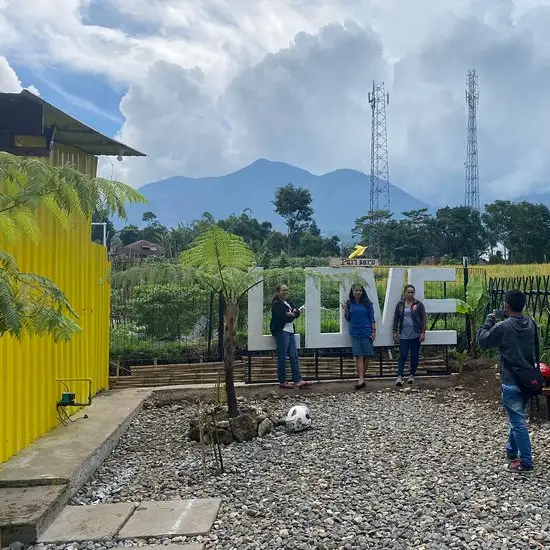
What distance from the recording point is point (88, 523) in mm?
4332

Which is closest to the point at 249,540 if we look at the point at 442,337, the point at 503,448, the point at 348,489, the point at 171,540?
the point at 171,540

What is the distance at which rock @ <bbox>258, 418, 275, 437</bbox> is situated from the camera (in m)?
6.70

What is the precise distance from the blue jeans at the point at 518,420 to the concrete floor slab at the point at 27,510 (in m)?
4.02

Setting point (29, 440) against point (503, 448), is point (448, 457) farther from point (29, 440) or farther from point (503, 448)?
point (29, 440)

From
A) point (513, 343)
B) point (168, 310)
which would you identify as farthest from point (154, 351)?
point (513, 343)

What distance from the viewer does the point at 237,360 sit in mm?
10469

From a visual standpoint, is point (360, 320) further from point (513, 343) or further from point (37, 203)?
point (37, 203)

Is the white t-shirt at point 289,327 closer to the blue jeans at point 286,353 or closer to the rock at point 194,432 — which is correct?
the blue jeans at point 286,353

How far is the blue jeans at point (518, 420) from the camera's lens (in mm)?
5180

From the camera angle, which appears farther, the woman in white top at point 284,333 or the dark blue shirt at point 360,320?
the dark blue shirt at point 360,320

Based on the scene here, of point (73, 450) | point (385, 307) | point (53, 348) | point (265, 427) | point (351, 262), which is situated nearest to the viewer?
point (73, 450)

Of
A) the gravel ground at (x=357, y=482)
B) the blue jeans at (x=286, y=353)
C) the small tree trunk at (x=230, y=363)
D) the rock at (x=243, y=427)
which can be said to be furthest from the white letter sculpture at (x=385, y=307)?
the rock at (x=243, y=427)

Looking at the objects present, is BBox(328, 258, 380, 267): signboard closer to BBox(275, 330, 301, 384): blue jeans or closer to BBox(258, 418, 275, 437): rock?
BBox(275, 330, 301, 384): blue jeans

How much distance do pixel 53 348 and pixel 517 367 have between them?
4890 mm
